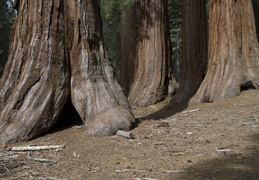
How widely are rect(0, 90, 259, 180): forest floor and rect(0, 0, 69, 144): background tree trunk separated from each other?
407 millimetres

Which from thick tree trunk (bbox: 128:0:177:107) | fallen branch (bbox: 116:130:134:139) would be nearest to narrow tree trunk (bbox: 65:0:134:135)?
fallen branch (bbox: 116:130:134:139)

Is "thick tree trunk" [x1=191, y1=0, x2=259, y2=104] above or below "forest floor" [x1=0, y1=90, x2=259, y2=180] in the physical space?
above

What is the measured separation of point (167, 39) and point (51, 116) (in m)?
6.64

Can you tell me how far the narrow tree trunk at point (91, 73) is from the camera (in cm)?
530

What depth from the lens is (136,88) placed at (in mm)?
10500

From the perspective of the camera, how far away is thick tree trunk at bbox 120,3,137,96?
44.5ft

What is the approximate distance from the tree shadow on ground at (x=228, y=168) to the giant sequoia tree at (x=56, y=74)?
6.45 ft

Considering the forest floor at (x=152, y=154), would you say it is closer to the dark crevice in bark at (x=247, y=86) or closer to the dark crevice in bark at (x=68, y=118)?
the dark crevice in bark at (x=68, y=118)

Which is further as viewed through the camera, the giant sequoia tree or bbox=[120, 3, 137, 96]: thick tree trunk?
bbox=[120, 3, 137, 96]: thick tree trunk

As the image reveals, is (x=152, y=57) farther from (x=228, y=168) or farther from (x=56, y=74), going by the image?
(x=228, y=168)

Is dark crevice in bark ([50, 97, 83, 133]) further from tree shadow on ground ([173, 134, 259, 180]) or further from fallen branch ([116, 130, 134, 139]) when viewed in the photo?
tree shadow on ground ([173, 134, 259, 180])

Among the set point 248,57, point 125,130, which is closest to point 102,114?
point 125,130

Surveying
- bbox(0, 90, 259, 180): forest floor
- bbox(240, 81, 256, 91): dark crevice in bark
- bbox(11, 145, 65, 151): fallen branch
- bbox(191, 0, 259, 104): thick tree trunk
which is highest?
bbox(191, 0, 259, 104): thick tree trunk

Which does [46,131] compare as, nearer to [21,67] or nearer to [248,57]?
[21,67]
